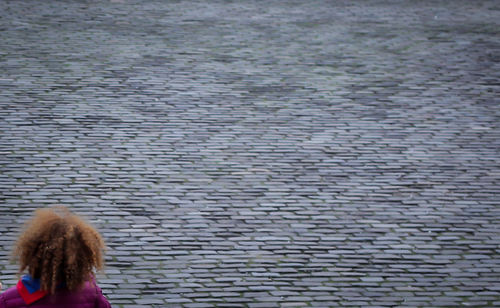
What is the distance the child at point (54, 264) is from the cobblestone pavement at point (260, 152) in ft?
8.88

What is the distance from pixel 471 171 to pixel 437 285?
9.55 ft

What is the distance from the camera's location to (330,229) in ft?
23.9

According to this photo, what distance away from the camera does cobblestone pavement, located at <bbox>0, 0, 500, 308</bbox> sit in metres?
6.42

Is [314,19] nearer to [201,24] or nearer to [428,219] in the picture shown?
[201,24]

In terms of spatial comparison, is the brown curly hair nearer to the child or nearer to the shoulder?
the child

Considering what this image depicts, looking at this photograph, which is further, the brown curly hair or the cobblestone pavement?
the cobblestone pavement

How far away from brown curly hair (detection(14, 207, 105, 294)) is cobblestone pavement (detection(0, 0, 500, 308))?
274 centimetres

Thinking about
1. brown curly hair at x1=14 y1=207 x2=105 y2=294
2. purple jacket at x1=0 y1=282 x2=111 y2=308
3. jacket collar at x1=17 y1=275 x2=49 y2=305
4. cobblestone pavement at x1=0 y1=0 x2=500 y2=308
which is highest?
brown curly hair at x1=14 y1=207 x2=105 y2=294

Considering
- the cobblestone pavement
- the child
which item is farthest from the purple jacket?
the cobblestone pavement

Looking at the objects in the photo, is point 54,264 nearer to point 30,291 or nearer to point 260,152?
point 30,291

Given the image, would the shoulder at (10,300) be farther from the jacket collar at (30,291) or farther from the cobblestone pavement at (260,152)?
the cobblestone pavement at (260,152)

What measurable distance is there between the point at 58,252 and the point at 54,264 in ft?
0.18

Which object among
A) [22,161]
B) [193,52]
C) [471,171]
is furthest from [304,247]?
[193,52]

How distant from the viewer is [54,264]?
306cm
